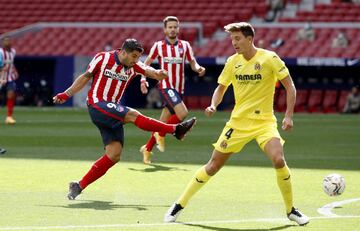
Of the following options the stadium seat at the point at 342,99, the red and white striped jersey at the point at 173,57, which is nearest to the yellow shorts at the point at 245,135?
the red and white striped jersey at the point at 173,57

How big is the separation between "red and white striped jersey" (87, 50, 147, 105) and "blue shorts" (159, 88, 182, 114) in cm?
435

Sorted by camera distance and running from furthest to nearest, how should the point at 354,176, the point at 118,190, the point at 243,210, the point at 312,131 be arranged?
the point at 312,131 < the point at 354,176 < the point at 118,190 < the point at 243,210

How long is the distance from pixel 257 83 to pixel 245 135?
1.69ft

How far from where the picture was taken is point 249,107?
9.16 meters

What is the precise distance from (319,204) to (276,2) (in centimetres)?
2533

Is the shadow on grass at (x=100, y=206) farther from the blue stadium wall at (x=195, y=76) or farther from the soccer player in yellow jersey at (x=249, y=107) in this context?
the blue stadium wall at (x=195, y=76)

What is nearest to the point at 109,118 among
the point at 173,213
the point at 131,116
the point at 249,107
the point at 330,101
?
the point at 131,116

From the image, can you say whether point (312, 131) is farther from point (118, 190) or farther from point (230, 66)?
point (230, 66)

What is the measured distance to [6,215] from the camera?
9281 mm

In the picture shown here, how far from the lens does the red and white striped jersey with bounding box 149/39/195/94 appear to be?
1572 cm

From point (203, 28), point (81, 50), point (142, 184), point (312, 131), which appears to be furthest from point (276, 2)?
point (142, 184)

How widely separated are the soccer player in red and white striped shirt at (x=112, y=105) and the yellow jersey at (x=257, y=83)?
1.71m

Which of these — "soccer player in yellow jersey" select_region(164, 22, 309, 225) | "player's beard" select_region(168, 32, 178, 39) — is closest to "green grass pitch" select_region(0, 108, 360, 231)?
"soccer player in yellow jersey" select_region(164, 22, 309, 225)

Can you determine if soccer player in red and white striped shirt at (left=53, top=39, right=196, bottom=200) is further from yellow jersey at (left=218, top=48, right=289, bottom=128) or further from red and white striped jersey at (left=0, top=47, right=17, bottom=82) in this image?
red and white striped jersey at (left=0, top=47, right=17, bottom=82)
